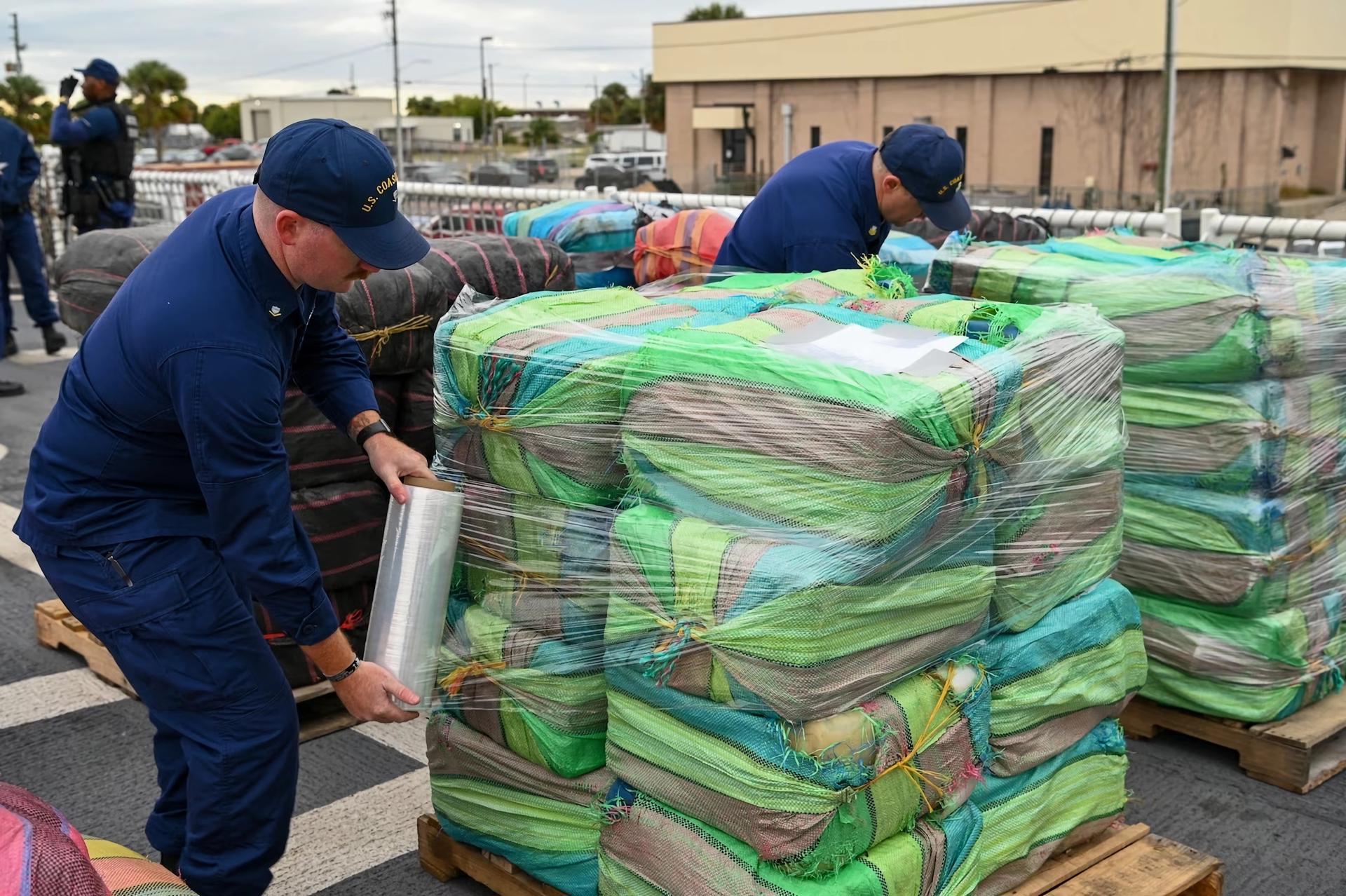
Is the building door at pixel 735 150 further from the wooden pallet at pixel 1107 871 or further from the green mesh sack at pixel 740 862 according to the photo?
the green mesh sack at pixel 740 862

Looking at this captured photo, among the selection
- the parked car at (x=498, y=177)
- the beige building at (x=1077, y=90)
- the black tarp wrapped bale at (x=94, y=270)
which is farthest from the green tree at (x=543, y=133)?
the black tarp wrapped bale at (x=94, y=270)

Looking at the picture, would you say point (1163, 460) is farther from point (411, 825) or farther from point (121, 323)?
point (121, 323)

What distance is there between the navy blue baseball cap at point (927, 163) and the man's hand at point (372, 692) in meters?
2.52

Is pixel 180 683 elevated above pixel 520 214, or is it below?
below

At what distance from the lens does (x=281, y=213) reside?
243cm

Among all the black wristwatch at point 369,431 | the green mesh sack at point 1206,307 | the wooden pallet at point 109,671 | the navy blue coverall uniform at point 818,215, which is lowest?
the wooden pallet at point 109,671

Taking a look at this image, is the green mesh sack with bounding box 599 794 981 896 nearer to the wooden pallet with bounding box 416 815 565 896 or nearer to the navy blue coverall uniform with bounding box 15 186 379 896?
the wooden pallet with bounding box 416 815 565 896

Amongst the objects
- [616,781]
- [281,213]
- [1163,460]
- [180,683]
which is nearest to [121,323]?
[281,213]

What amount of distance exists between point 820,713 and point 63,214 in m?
9.69

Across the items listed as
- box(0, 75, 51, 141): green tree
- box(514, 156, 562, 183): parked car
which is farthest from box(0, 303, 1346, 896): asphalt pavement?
box(0, 75, 51, 141): green tree

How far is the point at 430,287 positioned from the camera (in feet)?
13.7

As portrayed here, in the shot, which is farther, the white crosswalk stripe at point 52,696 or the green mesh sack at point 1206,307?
the white crosswalk stripe at point 52,696

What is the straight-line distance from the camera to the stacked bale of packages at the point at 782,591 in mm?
2400

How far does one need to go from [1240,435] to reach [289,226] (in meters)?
2.80
